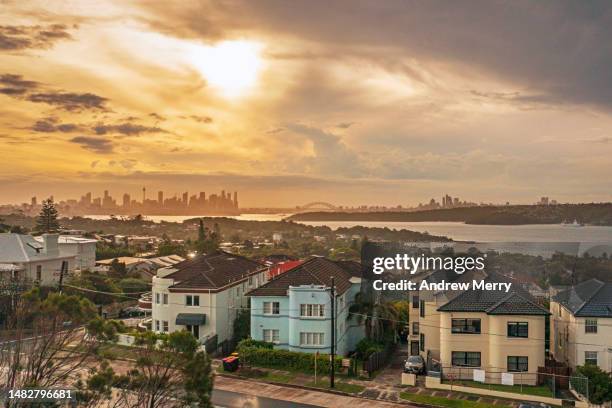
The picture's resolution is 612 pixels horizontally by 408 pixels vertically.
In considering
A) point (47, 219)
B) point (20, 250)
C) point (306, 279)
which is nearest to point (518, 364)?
point (306, 279)

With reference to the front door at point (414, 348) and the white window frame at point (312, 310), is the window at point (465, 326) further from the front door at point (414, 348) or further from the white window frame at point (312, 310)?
the white window frame at point (312, 310)

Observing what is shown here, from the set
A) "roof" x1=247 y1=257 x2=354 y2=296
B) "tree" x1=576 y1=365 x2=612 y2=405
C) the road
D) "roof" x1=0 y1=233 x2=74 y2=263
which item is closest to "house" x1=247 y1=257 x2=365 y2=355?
"roof" x1=247 y1=257 x2=354 y2=296

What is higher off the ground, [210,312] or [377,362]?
[210,312]

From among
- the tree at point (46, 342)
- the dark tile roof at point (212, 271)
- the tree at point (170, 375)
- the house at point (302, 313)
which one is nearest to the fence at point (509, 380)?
the house at point (302, 313)

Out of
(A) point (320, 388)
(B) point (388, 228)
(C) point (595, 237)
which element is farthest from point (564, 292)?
(B) point (388, 228)

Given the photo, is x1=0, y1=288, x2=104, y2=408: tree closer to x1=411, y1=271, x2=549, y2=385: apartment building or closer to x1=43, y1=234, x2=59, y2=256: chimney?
x1=411, y1=271, x2=549, y2=385: apartment building

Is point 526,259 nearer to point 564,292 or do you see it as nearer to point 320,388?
point 564,292
